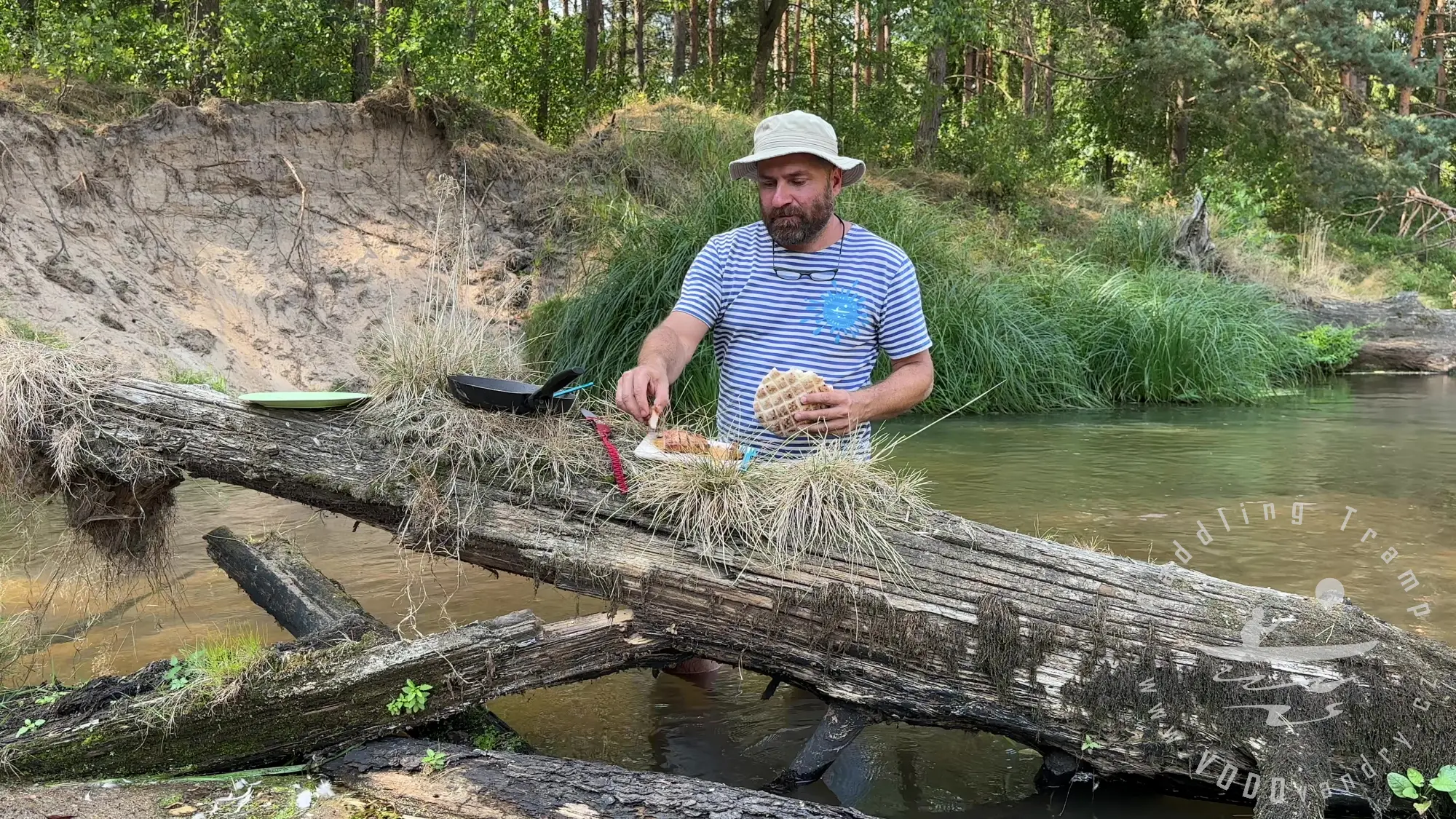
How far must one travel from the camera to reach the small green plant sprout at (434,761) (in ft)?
8.16

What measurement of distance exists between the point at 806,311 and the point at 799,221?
0.87ft

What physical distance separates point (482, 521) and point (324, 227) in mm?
9042

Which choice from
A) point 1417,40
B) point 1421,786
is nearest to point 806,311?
point 1421,786

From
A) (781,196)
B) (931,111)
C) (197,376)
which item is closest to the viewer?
(781,196)

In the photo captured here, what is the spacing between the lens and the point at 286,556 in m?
3.60

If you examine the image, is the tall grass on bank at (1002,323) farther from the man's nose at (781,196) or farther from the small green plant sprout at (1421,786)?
the small green plant sprout at (1421,786)

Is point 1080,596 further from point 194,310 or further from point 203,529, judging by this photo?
point 194,310

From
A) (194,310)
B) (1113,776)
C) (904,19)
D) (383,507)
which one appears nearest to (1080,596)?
(1113,776)

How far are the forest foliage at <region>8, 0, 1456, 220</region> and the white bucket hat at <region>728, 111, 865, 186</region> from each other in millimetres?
8513

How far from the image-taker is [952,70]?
989 inches

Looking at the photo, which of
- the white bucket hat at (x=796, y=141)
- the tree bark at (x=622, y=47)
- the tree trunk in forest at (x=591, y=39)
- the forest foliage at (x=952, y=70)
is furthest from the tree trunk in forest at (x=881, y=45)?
the white bucket hat at (x=796, y=141)

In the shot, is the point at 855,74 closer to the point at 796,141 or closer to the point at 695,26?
the point at 695,26

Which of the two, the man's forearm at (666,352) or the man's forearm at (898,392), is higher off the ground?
the man's forearm at (666,352)

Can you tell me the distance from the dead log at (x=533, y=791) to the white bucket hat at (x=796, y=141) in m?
1.73
